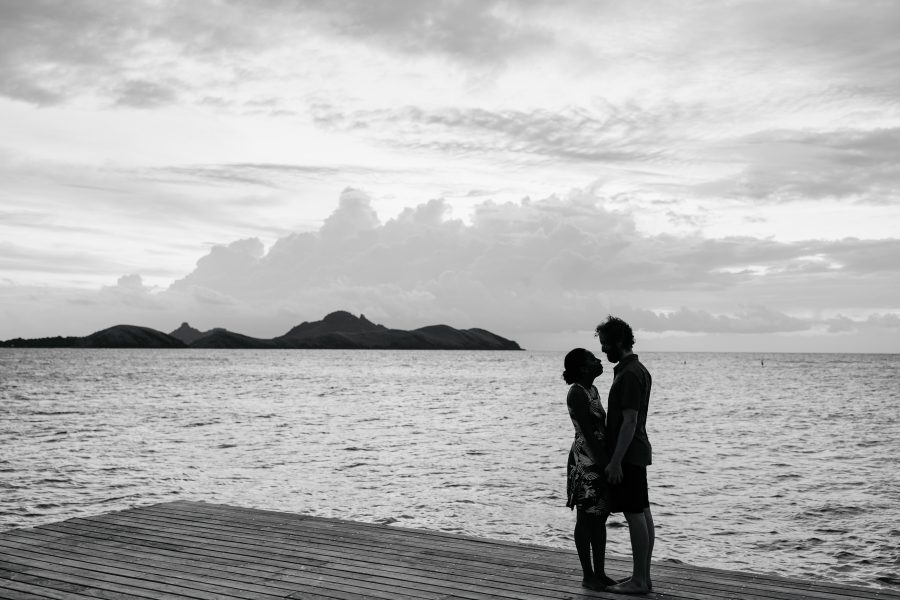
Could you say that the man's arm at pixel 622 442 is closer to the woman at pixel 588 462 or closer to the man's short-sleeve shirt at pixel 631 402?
the man's short-sleeve shirt at pixel 631 402

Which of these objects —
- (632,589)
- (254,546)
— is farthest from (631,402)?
(254,546)

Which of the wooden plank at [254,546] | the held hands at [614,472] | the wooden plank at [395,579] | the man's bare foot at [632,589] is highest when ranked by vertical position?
the held hands at [614,472]

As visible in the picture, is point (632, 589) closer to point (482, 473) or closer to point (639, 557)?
point (639, 557)

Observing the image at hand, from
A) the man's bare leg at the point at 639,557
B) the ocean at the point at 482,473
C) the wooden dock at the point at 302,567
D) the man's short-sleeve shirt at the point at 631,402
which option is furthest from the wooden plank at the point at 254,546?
the ocean at the point at 482,473

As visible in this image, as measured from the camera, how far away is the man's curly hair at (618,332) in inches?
273

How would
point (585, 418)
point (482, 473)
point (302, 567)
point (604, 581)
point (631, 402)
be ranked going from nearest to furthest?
point (631, 402) < point (585, 418) < point (604, 581) < point (302, 567) < point (482, 473)

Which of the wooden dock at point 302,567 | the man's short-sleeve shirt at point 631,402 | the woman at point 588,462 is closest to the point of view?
the man's short-sleeve shirt at point 631,402

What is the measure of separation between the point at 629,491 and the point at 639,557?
2.39ft

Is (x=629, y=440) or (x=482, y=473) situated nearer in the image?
(x=629, y=440)

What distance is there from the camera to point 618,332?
22.7ft

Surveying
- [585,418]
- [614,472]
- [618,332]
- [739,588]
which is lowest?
[739,588]

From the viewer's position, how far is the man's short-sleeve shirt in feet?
22.4

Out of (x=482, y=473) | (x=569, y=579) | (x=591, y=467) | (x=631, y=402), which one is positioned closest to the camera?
(x=631, y=402)

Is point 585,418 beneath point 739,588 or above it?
above
